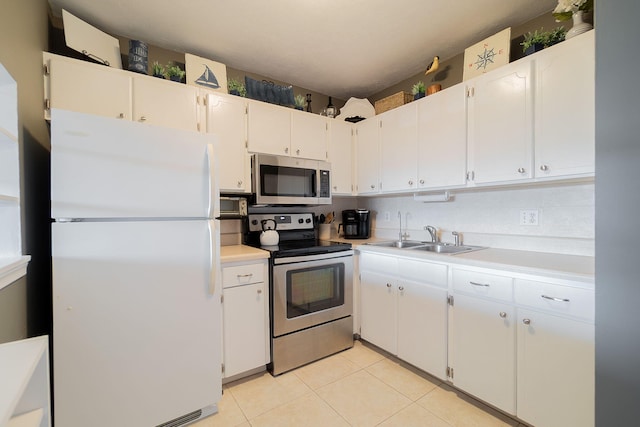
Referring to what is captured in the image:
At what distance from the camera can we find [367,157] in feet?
9.00

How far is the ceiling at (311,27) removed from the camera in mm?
1740

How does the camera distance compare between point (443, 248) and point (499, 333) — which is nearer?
point (499, 333)

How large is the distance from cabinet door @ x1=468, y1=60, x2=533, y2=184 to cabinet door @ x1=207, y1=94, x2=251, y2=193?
1.75 m

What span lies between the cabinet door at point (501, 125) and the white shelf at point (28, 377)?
2322mm

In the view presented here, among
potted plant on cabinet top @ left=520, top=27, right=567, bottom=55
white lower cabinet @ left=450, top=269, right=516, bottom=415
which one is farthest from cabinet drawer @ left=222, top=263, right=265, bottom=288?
potted plant on cabinet top @ left=520, top=27, right=567, bottom=55

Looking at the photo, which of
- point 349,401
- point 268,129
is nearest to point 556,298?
point 349,401

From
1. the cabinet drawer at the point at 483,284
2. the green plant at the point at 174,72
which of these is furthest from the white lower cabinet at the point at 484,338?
the green plant at the point at 174,72

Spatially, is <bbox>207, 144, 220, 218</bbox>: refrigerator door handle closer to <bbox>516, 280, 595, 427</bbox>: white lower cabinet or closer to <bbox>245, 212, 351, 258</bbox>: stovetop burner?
<bbox>245, 212, 351, 258</bbox>: stovetop burner

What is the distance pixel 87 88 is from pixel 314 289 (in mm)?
2051

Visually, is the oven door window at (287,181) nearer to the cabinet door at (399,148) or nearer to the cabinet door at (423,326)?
the cabinet door at (399,148)

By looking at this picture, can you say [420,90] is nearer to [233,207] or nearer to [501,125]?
[501,125]

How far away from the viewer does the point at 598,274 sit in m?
0.58

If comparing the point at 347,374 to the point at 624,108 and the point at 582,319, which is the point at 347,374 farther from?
the point at 624,108

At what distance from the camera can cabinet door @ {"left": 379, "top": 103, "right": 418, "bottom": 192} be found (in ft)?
7.55
